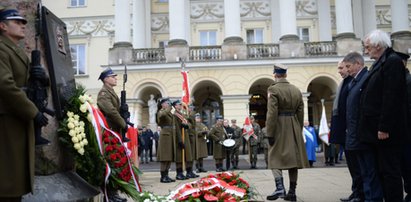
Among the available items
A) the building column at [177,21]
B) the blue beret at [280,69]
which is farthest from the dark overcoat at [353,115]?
the building column at [177,21]

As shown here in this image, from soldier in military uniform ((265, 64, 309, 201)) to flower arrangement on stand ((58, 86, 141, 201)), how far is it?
7.63 ft

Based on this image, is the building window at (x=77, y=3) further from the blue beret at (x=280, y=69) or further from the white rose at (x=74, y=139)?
the white rose at (x=74, y=139)

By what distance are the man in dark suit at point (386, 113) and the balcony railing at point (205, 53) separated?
20726 millimetres

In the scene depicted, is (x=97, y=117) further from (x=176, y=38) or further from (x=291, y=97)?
(x=176, y=38)

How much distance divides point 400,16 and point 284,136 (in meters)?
24.1

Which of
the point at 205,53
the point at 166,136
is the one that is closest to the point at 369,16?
the point at 205,53

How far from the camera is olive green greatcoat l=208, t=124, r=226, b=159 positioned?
15.4 meters

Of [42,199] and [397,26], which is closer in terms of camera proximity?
[42,199]

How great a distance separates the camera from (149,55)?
26234mm

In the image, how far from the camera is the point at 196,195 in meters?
4.27

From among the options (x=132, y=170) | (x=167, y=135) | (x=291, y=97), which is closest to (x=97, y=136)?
(x=132, y=170)

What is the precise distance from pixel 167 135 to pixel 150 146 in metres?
11.8

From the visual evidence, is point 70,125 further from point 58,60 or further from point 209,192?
point 209,192

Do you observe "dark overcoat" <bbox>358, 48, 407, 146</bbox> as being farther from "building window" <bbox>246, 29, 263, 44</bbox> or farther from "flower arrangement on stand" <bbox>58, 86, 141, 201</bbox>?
"building window" <bbox>246, 29, 263, 44</bbox>
